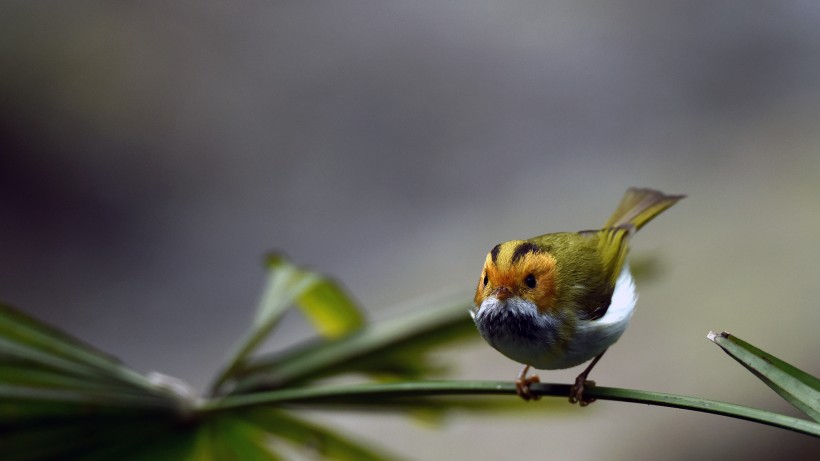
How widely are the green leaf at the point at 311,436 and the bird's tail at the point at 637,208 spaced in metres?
0.75

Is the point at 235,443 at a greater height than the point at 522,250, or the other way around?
the point at 522,250

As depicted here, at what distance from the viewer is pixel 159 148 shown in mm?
6727

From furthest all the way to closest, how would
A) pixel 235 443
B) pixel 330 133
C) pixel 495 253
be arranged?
1. pixel 330 133
2. pixel 235 443
3. pixel 495 253

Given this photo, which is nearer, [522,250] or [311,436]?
[522,250]

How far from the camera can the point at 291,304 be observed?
173cm

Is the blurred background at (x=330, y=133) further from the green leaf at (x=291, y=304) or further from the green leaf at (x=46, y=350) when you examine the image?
the green leaf at (x=46, y=350)

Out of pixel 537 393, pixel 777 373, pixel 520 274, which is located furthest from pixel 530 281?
pixel 777 373

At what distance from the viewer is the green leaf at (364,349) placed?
166 centimetres

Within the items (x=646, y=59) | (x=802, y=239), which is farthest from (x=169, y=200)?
(x=802, y=239)

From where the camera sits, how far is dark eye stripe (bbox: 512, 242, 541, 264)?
998 mm

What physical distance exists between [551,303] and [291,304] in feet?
2.59

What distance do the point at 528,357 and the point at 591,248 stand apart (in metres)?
0.25

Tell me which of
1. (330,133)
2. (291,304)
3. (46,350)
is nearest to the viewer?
(46,350)

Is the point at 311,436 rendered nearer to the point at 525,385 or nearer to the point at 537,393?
the point at 525,385
